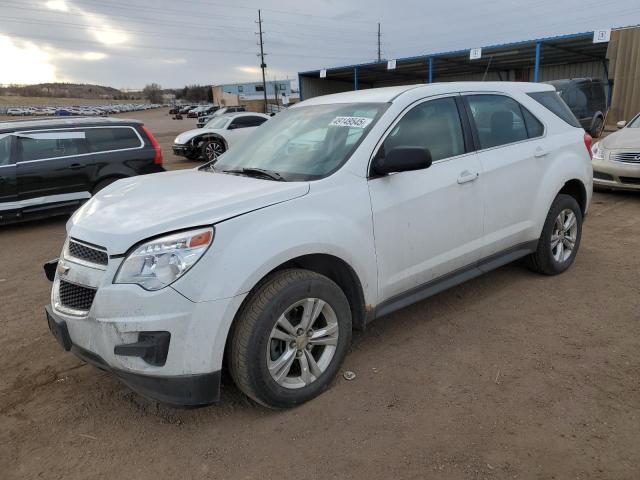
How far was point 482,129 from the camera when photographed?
12.4ft

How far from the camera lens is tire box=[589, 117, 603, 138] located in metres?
16.3

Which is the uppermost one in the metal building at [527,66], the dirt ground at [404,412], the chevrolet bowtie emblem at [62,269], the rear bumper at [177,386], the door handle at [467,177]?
the metal building at [527,66]

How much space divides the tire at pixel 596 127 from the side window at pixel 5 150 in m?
16.4

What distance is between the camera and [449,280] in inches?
141

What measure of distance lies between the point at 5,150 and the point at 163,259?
679 cm

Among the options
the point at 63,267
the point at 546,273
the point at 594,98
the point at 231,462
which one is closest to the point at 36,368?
the point at 63,267

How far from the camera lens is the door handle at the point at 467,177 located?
3.49m

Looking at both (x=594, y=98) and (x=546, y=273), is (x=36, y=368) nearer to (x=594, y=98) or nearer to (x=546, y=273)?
(x=546, y=273)

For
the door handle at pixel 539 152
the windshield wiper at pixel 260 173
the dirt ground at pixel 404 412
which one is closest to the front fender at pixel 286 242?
the windshield wiper at pixel 260 173

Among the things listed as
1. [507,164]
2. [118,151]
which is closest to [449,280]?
[507,164]

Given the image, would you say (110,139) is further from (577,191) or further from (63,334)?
(577,191)

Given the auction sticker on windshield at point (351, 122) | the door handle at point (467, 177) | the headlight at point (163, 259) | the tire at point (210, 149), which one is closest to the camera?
the headlight at point (163, 259)

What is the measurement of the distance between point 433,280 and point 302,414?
4.45 ft

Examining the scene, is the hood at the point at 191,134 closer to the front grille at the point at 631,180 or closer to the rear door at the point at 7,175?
the rear door at the point at 7,175
